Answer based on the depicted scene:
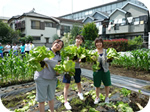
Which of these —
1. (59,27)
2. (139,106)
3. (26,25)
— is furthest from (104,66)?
(59,27)

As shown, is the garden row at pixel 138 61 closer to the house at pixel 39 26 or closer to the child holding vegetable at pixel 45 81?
the child holding vegetable at pixel 45 81

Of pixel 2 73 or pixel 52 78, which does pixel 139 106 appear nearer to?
pixel 52 78

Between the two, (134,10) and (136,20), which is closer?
(136,20)

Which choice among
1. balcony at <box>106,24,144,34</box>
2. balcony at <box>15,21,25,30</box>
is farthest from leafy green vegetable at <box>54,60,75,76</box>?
balcony at <box>15,21,25,30</box>

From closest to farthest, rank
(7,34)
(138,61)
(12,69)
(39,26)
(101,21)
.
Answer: (12,69) → (138,61) → (7,34) → (39,26) → (101,21)

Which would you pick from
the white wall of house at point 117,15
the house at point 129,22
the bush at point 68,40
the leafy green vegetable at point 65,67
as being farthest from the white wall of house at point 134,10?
the leafy green vegetable at point 65,67

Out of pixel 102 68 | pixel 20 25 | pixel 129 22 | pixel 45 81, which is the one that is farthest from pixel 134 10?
pixel 45 81

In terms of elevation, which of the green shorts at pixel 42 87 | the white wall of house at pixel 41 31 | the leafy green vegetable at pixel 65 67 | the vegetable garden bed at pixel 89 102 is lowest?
the vegetable garden bed at pixel 89 102

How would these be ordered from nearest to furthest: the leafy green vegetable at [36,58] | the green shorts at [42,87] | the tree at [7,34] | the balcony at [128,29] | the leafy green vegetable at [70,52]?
the leafy green vegetable at [36,58] < the green shorts at [42,87] < the leafy green vegetable at [70,52] < the tree at [7,34] < the balcony at [128,29]

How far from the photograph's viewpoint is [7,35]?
48.3 ft

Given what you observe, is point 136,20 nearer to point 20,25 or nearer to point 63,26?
point 63,26

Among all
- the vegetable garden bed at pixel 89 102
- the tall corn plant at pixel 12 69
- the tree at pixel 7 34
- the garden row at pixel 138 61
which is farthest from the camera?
the tree at pixel 7 34

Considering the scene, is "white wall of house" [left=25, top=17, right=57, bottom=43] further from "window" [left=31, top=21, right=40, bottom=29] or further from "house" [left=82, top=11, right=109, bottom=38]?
"house" [left=82, top=11, right=109, bottom=38]

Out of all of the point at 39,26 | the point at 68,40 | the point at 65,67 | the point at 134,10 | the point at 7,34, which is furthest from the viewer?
the point at 39,26
